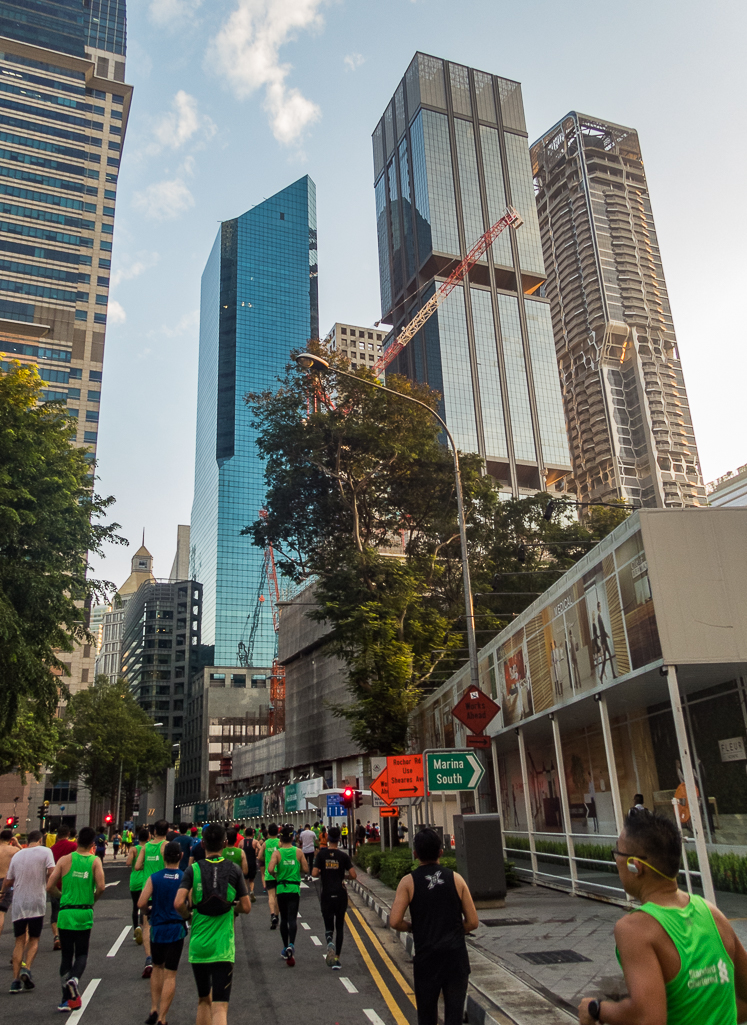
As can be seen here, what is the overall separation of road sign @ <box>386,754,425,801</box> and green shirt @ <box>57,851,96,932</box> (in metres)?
9.51

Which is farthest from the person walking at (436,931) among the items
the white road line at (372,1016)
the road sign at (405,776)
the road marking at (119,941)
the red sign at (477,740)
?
the road sign at (405,776)

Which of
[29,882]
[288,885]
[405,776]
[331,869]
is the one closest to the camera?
[29,882]

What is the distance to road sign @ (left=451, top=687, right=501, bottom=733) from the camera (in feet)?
48.9

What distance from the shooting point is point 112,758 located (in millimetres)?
67812

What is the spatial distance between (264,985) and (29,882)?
3.19 m

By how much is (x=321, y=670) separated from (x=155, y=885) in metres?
78.2

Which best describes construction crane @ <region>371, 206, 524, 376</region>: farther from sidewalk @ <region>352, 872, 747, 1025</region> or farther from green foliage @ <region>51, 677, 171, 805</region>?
sidewalk @ <region>352, 872, 747, 1025</region>

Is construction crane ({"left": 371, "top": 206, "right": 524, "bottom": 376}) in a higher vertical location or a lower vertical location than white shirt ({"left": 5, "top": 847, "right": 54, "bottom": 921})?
higher

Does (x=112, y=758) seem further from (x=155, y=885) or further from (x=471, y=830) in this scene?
(x=155, y=885)

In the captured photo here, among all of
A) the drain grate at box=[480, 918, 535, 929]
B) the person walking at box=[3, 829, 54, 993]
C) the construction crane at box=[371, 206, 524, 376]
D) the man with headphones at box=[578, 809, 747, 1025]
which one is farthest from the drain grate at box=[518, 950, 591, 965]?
the construction crane at box=[371, 206, 524, 376]

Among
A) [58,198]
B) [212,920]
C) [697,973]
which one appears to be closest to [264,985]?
[212,920]

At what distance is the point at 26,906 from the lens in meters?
10.2

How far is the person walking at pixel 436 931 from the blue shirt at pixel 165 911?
131 inches

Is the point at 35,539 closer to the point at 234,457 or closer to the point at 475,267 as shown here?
the point at 475,267
